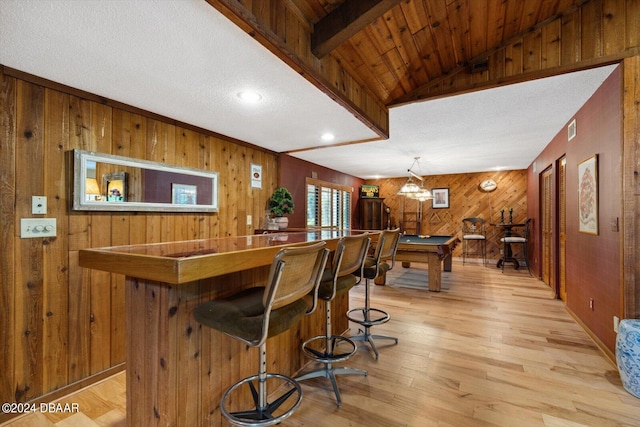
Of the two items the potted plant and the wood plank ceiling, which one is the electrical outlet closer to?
the wood plank ceiling

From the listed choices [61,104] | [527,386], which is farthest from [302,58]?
[527,386]

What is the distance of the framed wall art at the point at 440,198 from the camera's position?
Result: 7816 millimetres

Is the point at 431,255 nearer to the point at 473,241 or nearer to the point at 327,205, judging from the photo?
the point at 327,205

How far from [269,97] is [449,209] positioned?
672 centimetres

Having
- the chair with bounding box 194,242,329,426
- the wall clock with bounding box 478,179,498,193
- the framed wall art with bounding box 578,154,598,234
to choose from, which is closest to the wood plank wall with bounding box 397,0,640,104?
the framed wall art with bounding box 578,154,598,234

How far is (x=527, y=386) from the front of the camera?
2.04 meters

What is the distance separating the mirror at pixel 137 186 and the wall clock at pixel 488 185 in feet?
22.2

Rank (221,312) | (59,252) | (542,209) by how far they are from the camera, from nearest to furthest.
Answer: (221,312), (59,252), (542,209)

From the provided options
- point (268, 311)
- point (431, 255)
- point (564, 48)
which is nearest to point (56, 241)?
point (268, 311)

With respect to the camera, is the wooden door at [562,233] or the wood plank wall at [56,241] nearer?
the wood plank wall at [56,241]

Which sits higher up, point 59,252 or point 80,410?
point 59,252

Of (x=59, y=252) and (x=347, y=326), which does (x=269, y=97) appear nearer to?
(x=59, y=252)

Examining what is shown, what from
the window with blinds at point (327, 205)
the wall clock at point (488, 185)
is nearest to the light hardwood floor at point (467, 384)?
the window with blinds at point (327, 205)

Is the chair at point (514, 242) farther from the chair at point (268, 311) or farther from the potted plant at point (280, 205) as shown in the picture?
the chair at point (268, 311)
